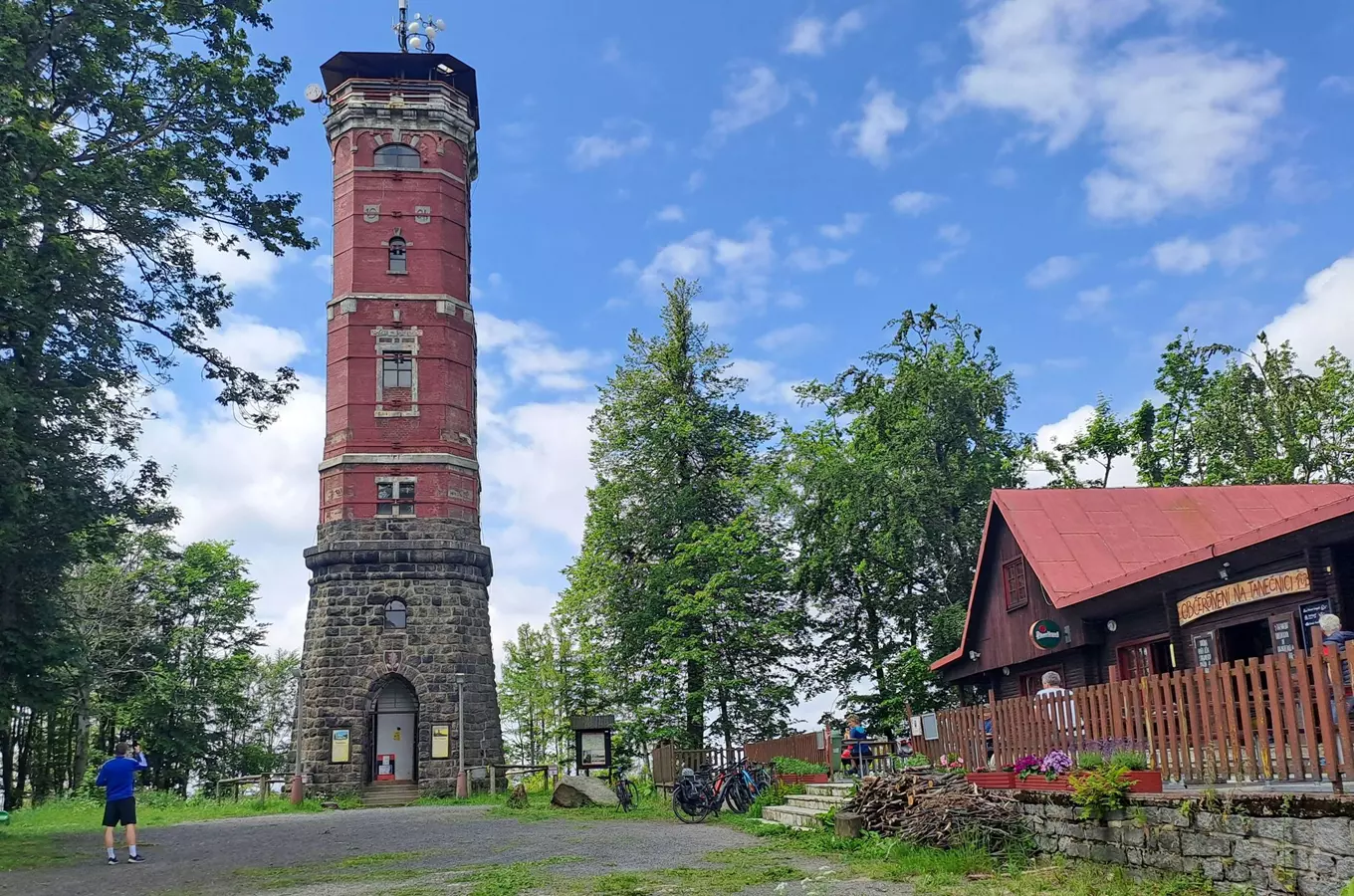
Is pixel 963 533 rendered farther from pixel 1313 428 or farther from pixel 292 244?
pixel 292 244

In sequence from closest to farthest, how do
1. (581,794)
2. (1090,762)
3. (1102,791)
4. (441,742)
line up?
(1102,791), (1090,762), (581,794), (441,742)

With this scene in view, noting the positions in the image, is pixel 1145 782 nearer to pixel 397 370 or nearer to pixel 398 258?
pixel 397 370

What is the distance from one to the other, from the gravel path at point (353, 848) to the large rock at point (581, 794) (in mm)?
2083

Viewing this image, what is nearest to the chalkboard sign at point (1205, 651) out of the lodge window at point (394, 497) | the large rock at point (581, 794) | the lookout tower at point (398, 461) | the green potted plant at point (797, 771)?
the green potted plant at point (797, 771)

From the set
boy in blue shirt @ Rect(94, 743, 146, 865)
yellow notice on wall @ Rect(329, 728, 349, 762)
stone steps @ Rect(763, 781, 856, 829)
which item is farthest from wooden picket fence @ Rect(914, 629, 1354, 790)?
yellow notice on wall @ Rect(329, 728, 349, 762)

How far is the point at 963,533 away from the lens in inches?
1133

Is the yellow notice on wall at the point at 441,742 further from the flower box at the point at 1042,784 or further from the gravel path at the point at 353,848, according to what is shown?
the flower box at the point at 1042,784

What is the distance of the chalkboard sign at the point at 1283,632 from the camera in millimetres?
13234

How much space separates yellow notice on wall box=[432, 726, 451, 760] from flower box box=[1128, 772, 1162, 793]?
25.7 metres

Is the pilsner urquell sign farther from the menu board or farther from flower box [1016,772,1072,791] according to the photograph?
flower box [1016,772,1072,791]

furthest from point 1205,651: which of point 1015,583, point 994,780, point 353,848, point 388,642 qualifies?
point 388,642

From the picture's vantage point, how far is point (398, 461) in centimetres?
3359

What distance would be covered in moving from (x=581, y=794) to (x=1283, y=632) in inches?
588

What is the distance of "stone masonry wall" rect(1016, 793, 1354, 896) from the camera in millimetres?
6984
